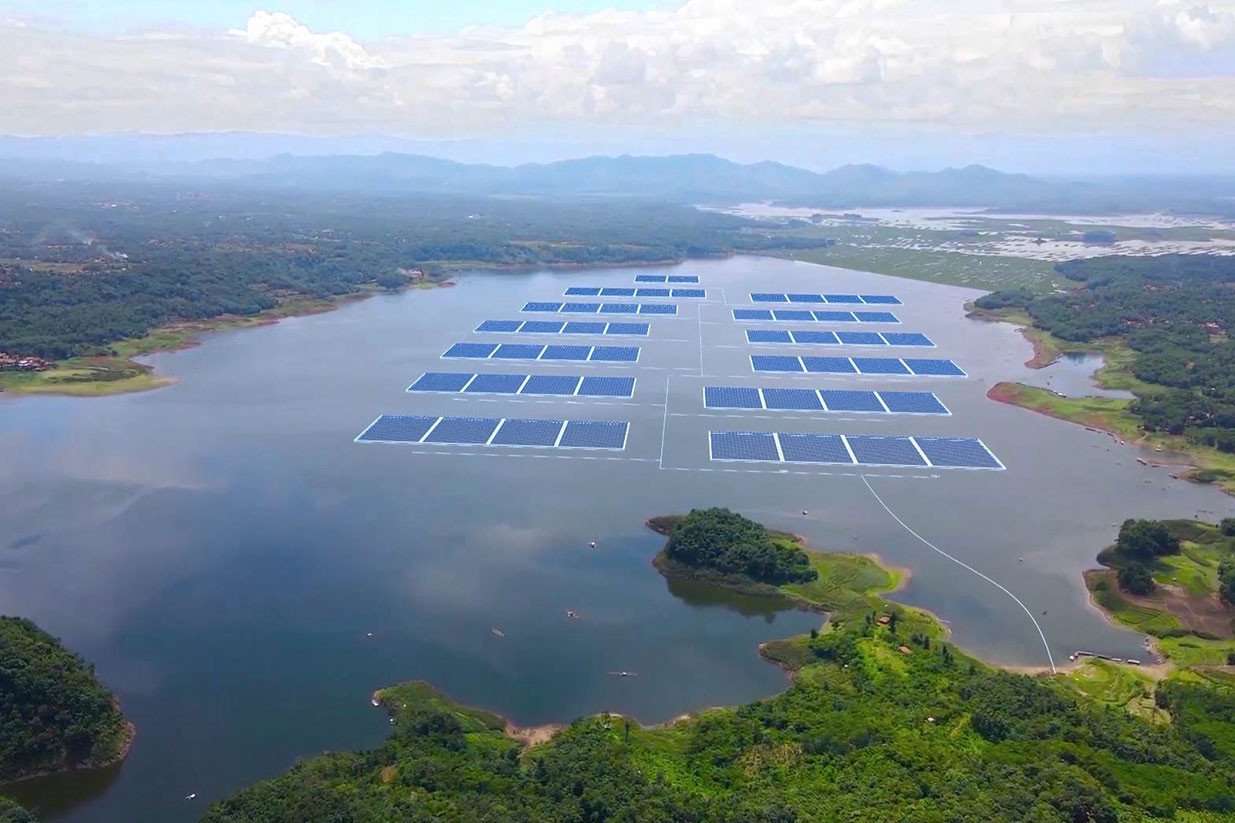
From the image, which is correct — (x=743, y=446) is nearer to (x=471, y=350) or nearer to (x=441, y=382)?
(x=441, y=382)

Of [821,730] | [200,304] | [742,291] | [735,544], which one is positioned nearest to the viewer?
[821,730]

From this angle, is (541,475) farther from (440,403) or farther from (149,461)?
(149,461)

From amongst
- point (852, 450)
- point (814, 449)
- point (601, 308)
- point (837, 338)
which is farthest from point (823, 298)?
point (814, 449)

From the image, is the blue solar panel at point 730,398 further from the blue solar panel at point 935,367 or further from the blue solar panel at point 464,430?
the blue solar panel at point 935,367

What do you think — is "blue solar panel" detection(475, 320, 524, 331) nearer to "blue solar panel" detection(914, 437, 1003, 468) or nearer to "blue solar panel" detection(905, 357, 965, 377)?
"blue solar panel" detection(905, 357, 965, 377)

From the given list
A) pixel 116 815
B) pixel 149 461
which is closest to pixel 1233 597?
pixel 116 815

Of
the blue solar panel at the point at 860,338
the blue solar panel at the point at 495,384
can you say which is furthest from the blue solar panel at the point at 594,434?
the blue solar panel at the point at 860,338
